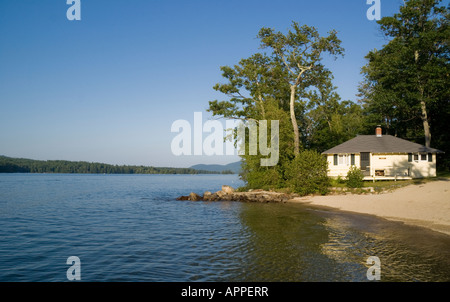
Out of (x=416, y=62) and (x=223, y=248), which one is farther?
(x=416, y=62)

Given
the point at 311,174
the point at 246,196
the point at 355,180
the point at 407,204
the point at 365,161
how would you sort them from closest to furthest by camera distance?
1. the point at 407,204
2. the point at 355,180
3. the point at 311,174
4. the point at 246,196
5. the point at 365,161

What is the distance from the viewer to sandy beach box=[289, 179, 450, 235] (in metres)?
18.4

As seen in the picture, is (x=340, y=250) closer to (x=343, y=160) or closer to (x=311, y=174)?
(x=311, y=174)

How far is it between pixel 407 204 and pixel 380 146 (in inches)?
651

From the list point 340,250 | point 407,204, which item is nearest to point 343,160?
point 407,204

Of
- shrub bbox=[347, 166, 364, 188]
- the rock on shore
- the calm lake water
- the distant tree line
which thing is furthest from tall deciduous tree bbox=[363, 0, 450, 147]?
the calm lake water

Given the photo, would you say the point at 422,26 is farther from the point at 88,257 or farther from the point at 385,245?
the point at 88,257

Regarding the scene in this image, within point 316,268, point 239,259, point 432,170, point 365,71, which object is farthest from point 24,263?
point 365,71

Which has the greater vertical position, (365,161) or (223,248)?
(365,161)

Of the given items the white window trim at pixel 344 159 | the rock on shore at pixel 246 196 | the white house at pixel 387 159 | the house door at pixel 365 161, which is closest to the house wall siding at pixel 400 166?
the white house at pixel 387 159

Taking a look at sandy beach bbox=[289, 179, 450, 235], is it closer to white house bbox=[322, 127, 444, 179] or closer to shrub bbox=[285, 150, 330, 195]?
shrub bbox=[285, 150, 330, 195]

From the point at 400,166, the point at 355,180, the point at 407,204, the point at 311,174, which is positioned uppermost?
the point at 400,166

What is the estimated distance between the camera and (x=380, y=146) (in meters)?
37.3
